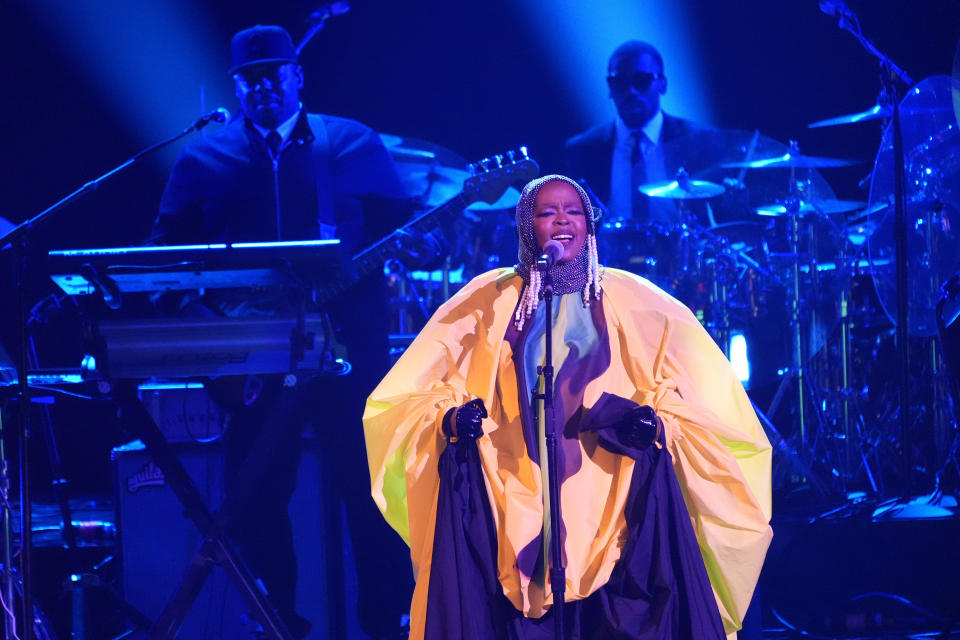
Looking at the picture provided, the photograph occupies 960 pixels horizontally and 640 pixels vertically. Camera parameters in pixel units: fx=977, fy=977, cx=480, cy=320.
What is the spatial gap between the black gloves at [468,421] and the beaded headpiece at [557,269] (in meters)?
0.37

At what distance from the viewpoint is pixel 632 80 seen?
241 inches

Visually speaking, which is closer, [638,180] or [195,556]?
[195,556]

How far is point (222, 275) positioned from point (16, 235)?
0.79 meters

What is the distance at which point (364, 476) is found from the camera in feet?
15.1

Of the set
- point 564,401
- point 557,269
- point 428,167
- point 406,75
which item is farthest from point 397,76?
point 564,401

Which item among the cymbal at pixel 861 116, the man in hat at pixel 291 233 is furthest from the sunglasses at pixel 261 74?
the cymbal at pixel 861 116

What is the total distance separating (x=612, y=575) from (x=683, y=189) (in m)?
3.81

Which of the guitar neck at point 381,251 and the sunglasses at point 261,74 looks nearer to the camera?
the guitar neck at point 381,251

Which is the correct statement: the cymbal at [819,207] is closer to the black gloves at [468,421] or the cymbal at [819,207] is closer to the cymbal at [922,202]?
the cymbal at [922,202]

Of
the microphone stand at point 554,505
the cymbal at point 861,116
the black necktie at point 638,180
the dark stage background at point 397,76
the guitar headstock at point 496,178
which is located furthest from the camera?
the black necktie at point 638,180

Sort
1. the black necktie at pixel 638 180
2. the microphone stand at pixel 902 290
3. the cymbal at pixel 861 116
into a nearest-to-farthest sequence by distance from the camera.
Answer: the microphone stand at pixel 902 290
the cymbal at pixel 861 116
the black necktie at pixel 638 180

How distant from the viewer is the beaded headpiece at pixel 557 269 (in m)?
3.16

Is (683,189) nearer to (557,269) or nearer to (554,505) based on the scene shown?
(557,269)

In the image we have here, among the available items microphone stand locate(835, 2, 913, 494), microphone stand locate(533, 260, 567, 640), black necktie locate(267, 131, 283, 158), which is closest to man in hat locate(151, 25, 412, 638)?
black necktie locate(267, 131, 283, 158)
